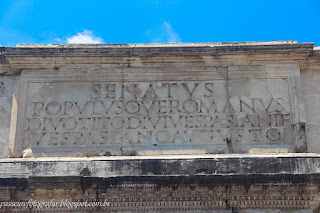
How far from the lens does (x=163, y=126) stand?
9336 mm

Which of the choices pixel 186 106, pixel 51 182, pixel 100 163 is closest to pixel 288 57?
pixel 186 106

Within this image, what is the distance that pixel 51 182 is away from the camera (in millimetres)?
8281

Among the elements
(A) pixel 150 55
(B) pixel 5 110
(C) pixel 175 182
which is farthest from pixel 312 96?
(B) pixel 5 110

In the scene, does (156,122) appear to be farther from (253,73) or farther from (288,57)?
(288,57)

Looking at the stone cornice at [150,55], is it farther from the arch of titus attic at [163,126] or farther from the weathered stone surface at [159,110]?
the weathered stone surface at [159,110]

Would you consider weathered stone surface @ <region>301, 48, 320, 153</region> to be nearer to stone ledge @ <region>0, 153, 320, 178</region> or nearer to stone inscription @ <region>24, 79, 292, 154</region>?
stone inscription @ <region>24, 79, 292, 154</region>

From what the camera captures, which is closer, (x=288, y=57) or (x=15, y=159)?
(x=15, y=159)

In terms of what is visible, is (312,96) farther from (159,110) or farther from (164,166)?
(164,166)

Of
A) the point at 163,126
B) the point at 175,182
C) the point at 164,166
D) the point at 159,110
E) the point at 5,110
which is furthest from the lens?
the point at 5,110

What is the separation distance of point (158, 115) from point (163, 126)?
223mm

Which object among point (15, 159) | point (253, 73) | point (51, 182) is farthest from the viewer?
point (253, 73)

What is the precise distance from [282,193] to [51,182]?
3636 mm

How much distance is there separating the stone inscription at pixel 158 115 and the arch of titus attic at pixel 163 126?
0.06ft

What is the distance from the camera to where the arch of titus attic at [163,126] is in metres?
8.35
